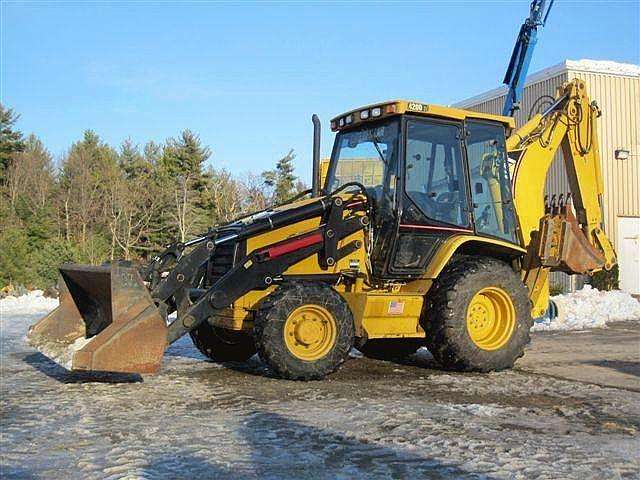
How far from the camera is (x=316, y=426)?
533cm

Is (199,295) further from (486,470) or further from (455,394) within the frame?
(486,470)

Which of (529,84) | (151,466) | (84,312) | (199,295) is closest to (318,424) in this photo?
(151,466)

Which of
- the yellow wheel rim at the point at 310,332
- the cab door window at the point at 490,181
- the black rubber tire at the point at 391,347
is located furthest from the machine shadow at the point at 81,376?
the cab door window at the point at 490,181

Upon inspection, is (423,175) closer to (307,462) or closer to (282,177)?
(307,462)

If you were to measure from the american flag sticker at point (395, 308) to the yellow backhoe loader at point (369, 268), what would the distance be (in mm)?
12

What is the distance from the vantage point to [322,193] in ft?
28.9

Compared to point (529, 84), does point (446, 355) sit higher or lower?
lower

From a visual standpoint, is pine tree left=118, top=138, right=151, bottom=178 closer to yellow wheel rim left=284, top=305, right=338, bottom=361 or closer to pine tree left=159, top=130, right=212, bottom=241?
pine tree left=159, top=130, right=212, bottom=241

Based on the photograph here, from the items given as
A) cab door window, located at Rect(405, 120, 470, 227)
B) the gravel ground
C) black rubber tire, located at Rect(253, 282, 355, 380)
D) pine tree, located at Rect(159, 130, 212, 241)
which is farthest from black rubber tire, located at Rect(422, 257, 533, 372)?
pine tree, located at Rect(159, 130, 212, 241)

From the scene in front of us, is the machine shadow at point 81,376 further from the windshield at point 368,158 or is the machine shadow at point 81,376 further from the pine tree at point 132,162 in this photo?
the pine tree at point 132,162

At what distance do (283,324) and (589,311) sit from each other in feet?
31.1

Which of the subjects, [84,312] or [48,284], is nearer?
[84,312]

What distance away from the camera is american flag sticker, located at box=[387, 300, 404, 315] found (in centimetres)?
772

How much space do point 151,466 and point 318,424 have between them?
4.83ft
